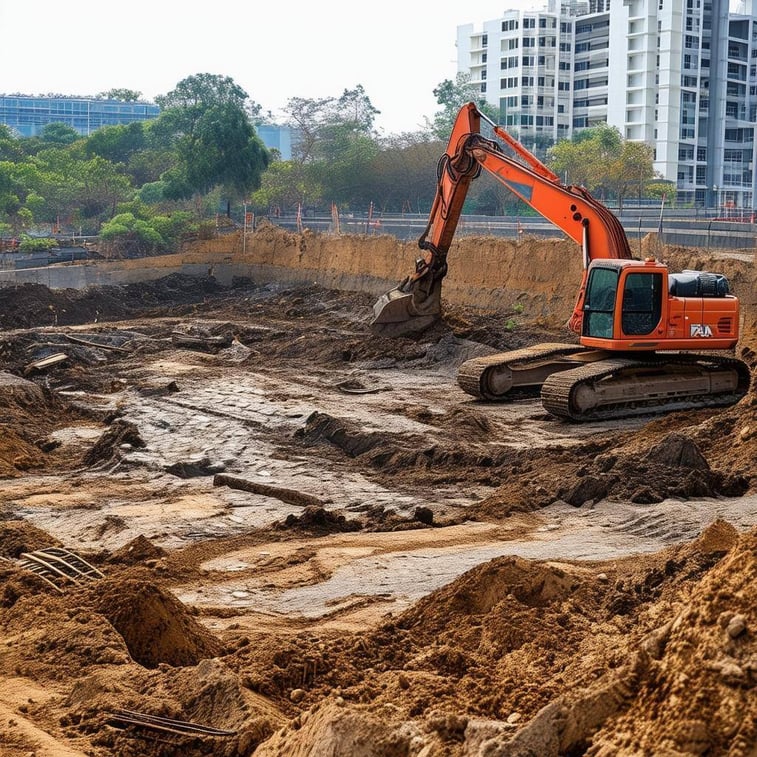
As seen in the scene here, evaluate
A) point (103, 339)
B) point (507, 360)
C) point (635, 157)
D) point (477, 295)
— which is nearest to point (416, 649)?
point (507, 360)

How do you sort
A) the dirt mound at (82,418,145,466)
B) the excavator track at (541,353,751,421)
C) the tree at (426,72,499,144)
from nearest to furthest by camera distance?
1. the dirt mound at (82,418,145,466)
2. the excavator track at (541,353,751,421)
3. the tree at (426,72,499,144)

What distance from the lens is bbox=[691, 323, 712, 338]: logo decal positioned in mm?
16375

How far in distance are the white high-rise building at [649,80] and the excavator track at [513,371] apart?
219 ft

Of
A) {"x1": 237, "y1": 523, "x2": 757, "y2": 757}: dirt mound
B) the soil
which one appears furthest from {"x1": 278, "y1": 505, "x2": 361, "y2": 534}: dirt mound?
{"x1": 237, "y1": 523, "x2": 757, "y2": 757}: dirt mound

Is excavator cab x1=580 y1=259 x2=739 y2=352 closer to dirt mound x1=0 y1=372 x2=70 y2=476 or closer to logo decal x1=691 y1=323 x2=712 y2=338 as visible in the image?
logo decal x1=691 y1=323 x2=712 y2=338

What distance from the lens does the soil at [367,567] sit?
460 centimetres

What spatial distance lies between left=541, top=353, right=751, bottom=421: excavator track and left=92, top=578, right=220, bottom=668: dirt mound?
29.8 ft

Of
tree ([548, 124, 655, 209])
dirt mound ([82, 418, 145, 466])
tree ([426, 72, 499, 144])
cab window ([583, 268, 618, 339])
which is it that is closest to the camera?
dirt mound ([82, 418, 145, 466])

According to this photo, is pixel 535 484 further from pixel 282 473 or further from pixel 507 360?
pixel 507 360

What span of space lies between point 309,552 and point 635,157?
187ft

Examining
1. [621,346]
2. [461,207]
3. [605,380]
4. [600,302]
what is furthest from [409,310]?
[605,380]

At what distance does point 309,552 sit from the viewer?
9953mm

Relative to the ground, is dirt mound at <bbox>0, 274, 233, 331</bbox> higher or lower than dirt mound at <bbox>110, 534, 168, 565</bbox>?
higher

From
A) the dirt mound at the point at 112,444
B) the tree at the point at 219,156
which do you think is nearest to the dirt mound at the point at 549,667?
the dirt mound at the point at 112,444
